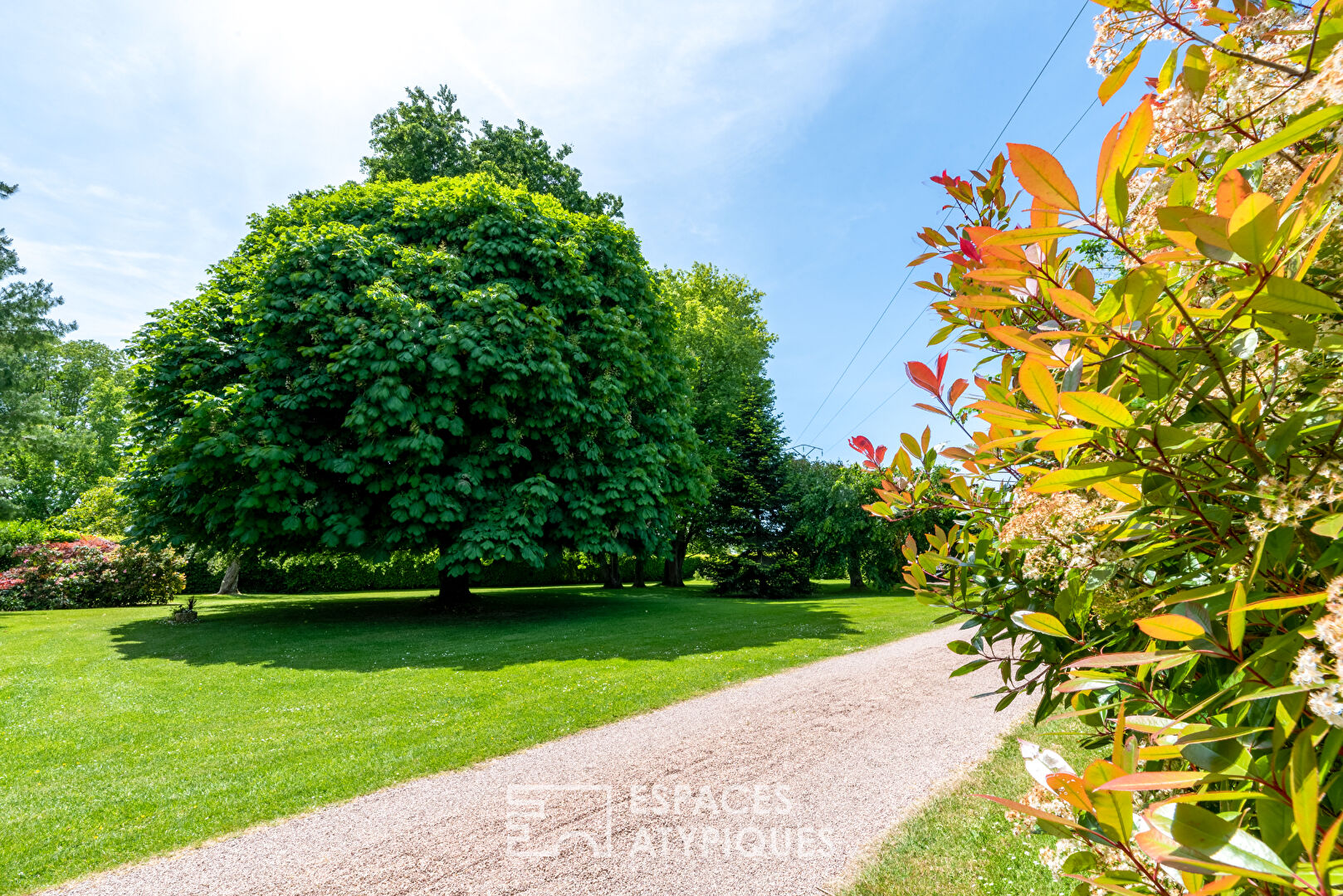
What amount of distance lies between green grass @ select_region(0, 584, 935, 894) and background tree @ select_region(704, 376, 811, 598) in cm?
779

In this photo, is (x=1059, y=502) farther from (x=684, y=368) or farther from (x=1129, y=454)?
(x=684, y=368)

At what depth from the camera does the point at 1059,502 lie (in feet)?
3.95

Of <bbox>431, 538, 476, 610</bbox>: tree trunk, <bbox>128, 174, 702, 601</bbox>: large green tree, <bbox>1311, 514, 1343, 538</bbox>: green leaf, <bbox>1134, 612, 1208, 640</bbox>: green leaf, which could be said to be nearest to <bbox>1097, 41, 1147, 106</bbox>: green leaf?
<bbox>1311, 514, 1343, 538</bbox>: green leaf

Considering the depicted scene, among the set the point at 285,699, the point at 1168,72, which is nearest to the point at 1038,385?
the point at 1168,72

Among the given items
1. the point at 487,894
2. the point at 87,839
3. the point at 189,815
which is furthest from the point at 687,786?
the point at 87,839

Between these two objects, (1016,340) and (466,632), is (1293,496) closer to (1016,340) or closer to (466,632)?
(1016,340)

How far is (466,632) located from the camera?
11.6 metres

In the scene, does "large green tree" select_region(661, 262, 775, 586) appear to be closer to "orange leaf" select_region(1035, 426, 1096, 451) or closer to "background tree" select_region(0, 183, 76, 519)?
"background tree" select_region(0, 183, 76, 519)

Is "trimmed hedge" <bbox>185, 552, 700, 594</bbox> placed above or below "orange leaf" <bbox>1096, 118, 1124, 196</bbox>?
below

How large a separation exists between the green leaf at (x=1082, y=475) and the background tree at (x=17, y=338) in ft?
75.4

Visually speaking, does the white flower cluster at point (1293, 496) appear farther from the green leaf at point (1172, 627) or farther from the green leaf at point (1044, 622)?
the green leaf at point (1044, 622)

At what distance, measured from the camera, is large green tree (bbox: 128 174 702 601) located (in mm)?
11266

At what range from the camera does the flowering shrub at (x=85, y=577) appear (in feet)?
53.9

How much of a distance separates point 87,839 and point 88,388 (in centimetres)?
4331
